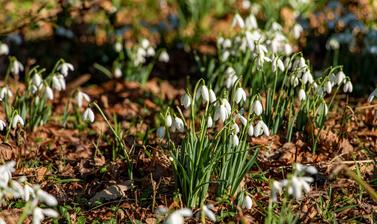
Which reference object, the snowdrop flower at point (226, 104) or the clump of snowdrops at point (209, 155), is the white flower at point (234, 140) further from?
the snowdrop flower at point (226, 104)

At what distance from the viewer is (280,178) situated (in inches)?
151

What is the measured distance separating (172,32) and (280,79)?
2.39 meters

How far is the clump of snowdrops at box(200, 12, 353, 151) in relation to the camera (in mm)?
3986

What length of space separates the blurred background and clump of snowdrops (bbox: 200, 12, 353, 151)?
26.0 inches

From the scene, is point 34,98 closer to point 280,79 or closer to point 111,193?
point 111,193

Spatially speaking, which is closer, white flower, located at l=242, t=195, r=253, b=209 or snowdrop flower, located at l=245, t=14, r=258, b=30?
white flower, located at l=242, t=195, r=253, b=209

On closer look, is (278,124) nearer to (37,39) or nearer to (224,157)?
(224,157)

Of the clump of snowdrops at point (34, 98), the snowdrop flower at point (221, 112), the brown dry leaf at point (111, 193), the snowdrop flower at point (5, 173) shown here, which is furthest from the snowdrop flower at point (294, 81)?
the snowdrop flower at point (5, 173)

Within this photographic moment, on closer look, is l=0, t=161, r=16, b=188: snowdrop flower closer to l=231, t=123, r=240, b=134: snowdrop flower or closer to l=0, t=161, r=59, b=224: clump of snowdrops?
l=0, t=161, r=59, b=224: clump of snowdrops

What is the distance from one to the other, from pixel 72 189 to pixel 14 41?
115 inches

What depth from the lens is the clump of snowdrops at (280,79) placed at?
399 cm

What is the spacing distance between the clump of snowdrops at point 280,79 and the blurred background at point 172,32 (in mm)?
660

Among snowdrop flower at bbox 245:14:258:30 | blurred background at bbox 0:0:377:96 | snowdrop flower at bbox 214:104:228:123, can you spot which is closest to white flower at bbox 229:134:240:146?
snowdrop flower at bbox 214:104:228:123

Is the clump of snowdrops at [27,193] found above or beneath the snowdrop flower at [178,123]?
beneath
